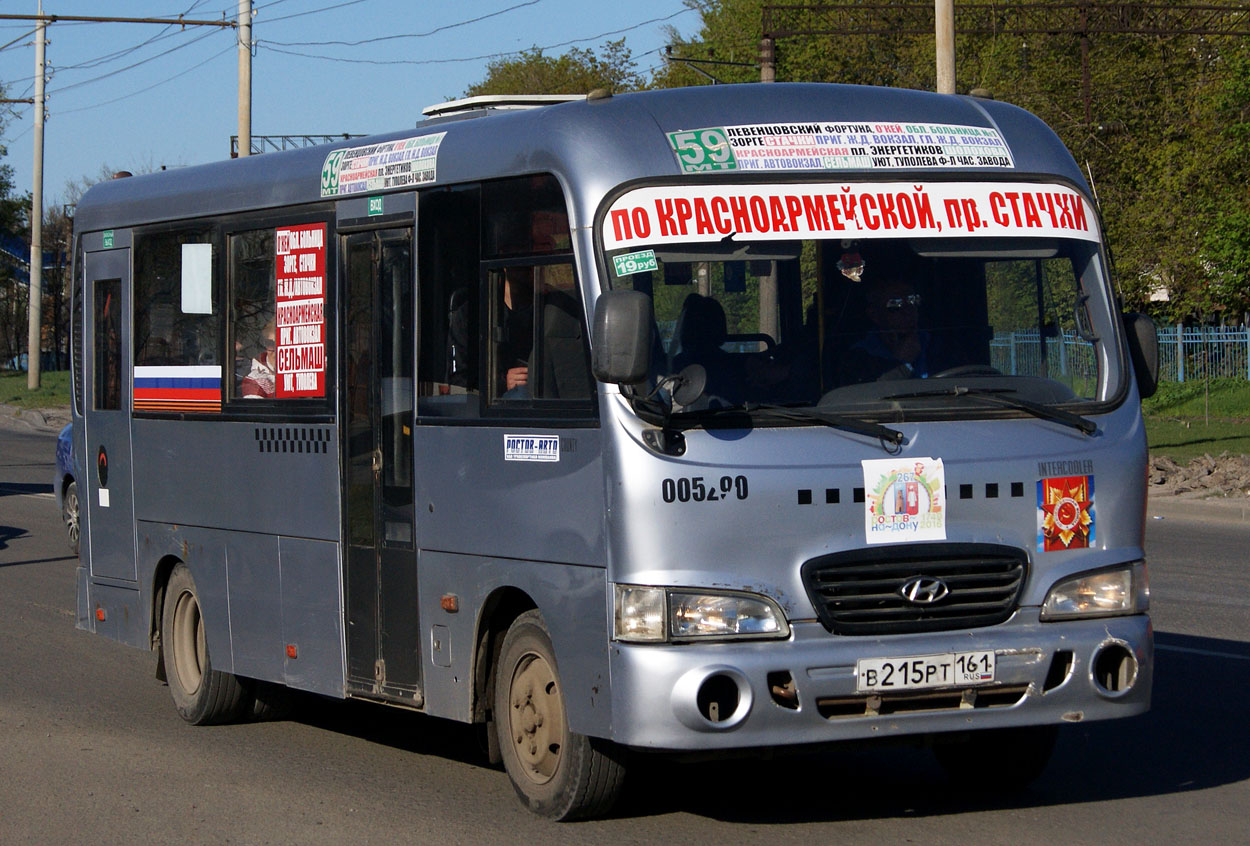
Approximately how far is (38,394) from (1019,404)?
157 ft

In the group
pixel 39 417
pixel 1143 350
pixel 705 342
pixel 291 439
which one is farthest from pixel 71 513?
pixel 39 417

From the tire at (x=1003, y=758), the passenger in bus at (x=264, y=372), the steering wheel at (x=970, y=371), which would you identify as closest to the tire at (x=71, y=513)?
the passenger in bus at (x=264, y=372)

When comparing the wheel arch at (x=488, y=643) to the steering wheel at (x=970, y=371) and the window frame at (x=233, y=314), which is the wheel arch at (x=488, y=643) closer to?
the window frame at (x=233, y=314)

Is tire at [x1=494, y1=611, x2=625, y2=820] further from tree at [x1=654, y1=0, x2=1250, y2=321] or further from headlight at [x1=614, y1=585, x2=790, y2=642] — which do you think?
tree at [x1=654, y1=0, x2=1250, y2=321]

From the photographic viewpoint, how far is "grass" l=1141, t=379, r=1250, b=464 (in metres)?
25.9

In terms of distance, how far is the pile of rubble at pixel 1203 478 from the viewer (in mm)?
19625

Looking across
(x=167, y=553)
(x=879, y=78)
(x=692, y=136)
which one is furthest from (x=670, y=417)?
(x=879, y=78)

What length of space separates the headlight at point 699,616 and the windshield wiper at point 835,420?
64cm

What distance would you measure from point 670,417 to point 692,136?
43.6 inches

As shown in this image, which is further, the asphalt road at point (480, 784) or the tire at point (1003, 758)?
the tire at point (1003, 758)

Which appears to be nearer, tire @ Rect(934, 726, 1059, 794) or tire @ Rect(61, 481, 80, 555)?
tire @ Rect(934, 726, 1059, 794)

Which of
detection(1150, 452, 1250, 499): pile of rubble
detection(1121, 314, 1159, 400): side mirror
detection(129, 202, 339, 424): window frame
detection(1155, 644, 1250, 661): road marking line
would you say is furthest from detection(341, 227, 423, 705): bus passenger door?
detection(1150, 452, 1250, 499): pile of rubble

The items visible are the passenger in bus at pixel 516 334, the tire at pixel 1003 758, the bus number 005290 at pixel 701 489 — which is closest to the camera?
the bus number 005290 at pixel 701 489

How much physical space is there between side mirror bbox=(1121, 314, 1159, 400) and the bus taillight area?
3.25 feet
